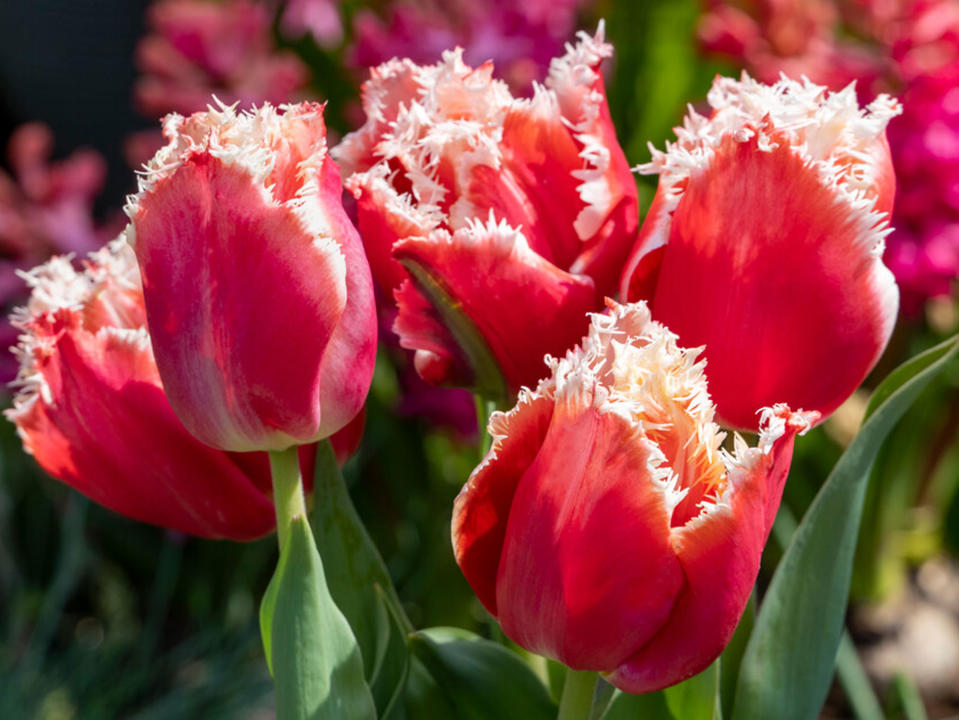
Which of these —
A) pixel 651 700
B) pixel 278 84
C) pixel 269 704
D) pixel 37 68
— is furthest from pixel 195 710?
pixel 37 68

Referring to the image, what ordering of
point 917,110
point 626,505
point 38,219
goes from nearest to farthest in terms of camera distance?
1. point 626,505
2. point 917,110
3. point 38,219

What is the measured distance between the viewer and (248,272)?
20 cm

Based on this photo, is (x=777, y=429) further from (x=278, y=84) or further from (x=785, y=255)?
(x=278, y=84)

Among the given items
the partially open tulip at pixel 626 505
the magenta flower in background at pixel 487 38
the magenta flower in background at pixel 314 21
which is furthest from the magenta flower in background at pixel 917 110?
the partially open tulip at pixel 626 505

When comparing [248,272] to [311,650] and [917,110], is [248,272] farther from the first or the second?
[917,110]

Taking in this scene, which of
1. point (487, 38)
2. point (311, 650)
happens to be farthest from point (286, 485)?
point (487, 38)

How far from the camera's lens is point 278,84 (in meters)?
0.72

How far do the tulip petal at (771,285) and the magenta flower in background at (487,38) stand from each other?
0.44 m

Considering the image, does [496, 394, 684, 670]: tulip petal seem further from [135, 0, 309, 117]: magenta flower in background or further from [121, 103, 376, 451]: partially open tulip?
[135, 0, 309, 117]: magenta flower in background

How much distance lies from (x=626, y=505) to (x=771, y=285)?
0.18 ft

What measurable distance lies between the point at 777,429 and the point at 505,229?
67 millimetres

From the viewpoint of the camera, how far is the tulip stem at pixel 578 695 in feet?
0.77

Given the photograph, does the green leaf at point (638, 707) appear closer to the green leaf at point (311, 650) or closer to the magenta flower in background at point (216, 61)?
the green leaf at point (311, 650)

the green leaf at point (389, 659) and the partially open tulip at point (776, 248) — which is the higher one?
the partially open tulip at point (776, 248)
